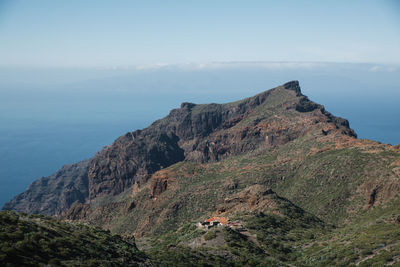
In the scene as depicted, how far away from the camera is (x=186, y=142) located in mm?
143125

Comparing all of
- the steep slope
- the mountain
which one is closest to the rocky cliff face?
the mountain

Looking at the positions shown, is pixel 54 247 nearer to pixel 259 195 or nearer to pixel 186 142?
pixel 259 195

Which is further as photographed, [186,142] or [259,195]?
[186,142]

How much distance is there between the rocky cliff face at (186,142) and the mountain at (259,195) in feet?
1.44

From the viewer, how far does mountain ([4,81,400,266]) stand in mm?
33438

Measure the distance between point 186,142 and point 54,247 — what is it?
11982cm

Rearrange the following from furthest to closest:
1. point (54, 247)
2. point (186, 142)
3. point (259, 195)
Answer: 1. point (186, 142)
2. point (259, 195)
3. point (54, 247)

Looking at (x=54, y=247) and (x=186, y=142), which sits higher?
(x=54, y=247)

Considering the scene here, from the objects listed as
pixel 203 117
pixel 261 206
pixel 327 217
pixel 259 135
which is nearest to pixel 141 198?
pixel 261 206

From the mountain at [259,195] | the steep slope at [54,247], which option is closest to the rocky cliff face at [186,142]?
the mountain at [259,195]

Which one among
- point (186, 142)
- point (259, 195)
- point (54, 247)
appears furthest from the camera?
point (186, 142)

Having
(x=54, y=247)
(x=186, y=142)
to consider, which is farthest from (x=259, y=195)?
(x=186, y=142)

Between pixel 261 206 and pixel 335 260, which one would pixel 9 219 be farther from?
pixel 261 206

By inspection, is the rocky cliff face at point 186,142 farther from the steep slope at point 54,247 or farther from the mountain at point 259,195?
the steep slope at point 54,247
